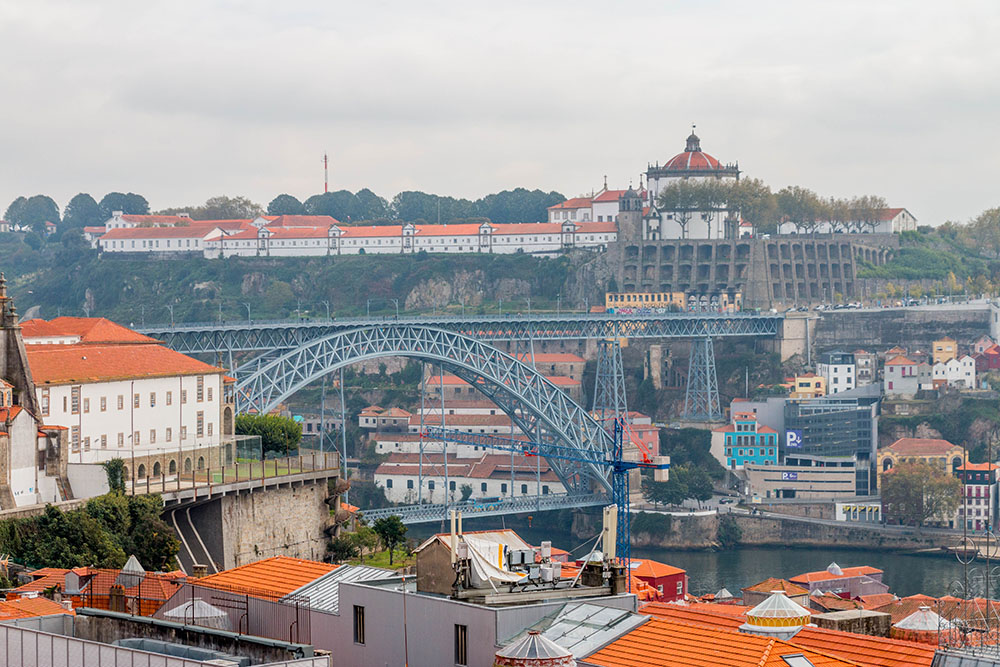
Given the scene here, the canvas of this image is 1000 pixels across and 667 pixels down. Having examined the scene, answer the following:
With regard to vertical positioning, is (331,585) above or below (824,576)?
above

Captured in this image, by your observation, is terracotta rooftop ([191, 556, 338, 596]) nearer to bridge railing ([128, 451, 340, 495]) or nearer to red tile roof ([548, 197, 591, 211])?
bridge railing ([128, 451, 340, 495])

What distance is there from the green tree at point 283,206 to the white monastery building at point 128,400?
87.7 metres

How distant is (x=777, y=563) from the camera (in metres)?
66.6

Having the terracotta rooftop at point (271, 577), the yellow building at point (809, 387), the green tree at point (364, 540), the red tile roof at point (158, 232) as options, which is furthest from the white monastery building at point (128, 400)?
the red tile roof at point (158, 232)

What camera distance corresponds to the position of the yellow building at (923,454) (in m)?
73.6

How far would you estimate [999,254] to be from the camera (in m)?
112

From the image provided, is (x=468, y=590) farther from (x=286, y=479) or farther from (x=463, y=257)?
(x=463, y=257)

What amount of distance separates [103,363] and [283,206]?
93186mm

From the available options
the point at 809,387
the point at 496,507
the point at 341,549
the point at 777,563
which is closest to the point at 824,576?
the point at 341,549

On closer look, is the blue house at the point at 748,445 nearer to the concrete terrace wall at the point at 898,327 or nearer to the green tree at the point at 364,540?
the concrete terrace wall at the point at 898,327

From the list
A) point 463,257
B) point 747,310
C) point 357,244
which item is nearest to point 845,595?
point 747,310

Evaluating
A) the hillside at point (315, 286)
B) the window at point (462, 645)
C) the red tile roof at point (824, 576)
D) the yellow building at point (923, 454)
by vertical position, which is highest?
the hillside at point (315, 286)

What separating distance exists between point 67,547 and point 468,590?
1617cm

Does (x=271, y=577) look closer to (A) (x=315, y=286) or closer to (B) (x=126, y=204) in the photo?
(A) (x=315, y=286)
